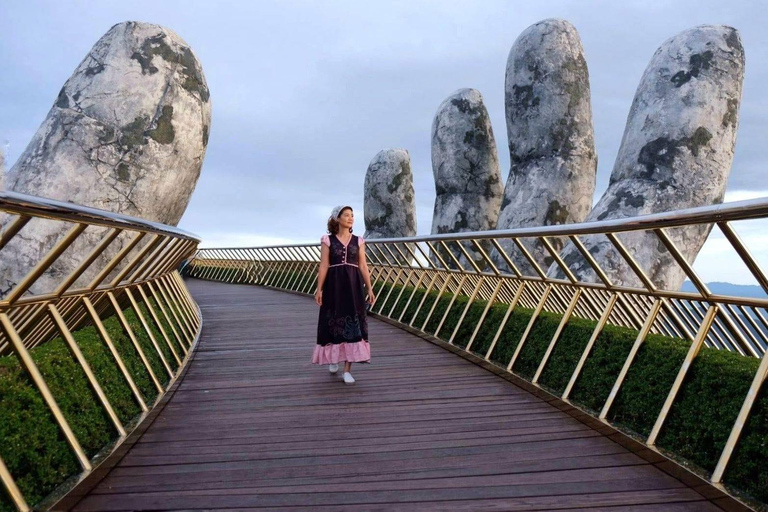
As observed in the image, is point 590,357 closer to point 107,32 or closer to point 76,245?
point 76,245

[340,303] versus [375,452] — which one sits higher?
[340,303]

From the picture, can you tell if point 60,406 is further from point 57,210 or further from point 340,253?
point 340,253

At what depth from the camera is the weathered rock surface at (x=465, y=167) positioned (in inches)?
854

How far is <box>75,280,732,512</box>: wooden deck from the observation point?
379cm

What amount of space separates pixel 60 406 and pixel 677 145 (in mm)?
11388

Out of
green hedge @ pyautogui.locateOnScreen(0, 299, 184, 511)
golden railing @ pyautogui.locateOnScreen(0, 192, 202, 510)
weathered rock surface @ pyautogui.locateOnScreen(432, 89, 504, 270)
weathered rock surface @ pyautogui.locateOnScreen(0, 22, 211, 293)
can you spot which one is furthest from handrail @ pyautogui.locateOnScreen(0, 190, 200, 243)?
weathered rock surface @ pyautogui.locateOnScreen(432, 89, 504, 270)

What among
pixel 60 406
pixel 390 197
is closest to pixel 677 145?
pixel 60 406

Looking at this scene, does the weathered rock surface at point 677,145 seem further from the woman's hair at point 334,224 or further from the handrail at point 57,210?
the handrail at point 57,210

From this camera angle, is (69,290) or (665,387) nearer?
(665,387)

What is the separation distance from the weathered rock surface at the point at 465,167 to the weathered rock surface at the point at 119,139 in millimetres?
12291

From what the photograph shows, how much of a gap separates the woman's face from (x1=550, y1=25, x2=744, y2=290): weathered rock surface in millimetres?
6201

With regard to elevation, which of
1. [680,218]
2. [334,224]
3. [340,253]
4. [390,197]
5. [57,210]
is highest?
[390,197]

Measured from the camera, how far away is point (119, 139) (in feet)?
30.8

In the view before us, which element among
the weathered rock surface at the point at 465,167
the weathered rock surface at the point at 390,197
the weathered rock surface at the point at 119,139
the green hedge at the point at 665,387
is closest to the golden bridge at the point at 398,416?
the green hedge at the point at 665,387
